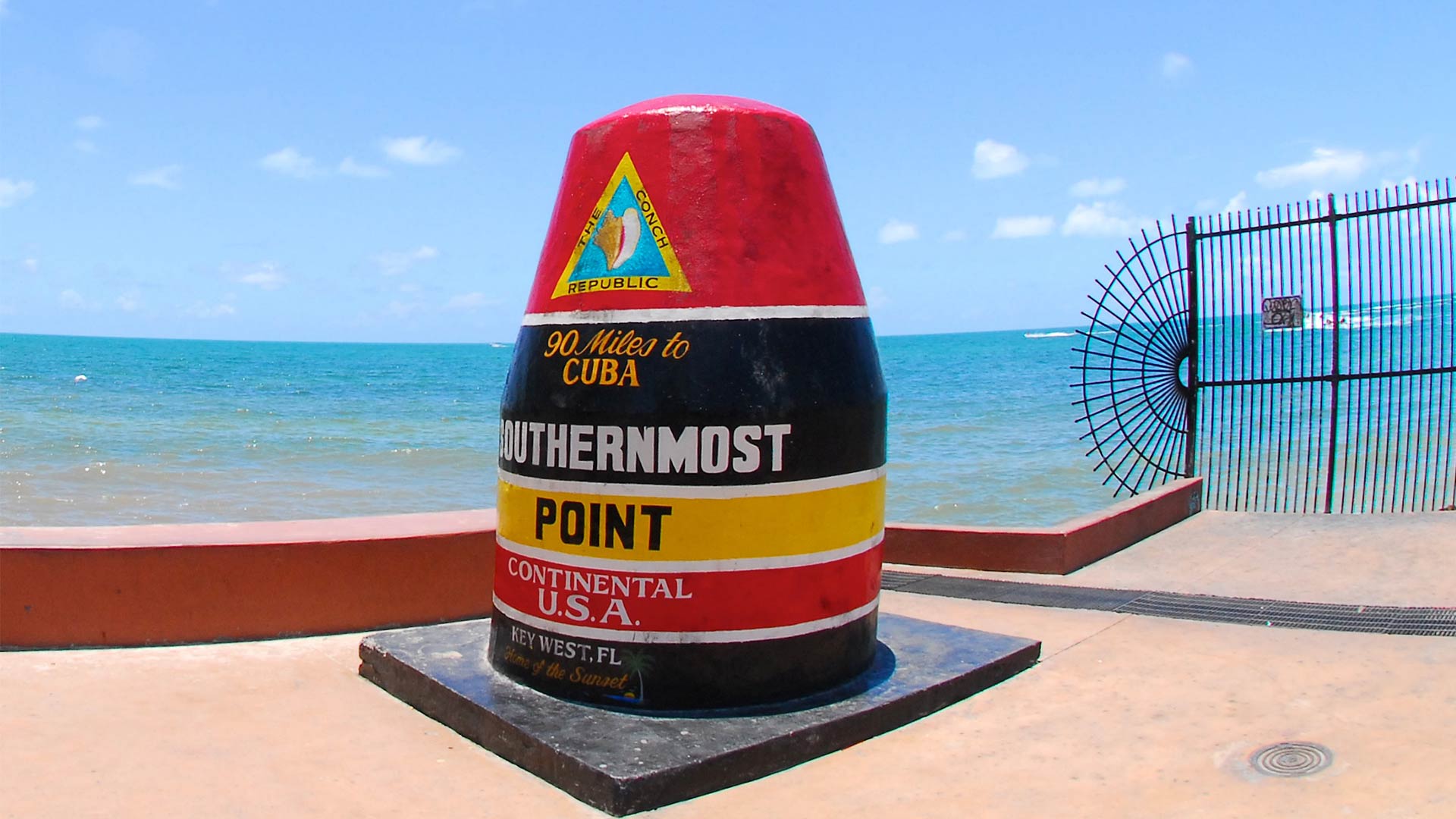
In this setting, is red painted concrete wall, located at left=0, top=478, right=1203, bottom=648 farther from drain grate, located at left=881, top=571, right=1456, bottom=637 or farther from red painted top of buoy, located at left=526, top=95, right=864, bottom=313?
drain grate, located at left=881, top=571, right=1456, bottom=637

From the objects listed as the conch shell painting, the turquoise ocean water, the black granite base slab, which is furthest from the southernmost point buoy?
the turquoise ocean water

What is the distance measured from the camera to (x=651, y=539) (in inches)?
168

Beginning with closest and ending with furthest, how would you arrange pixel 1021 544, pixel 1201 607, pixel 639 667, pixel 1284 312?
1. pixel 639 667
2. pixel 1201 607
3. pixel 1021 544
4. pixel 1284 312

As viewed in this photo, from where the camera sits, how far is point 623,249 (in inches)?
176

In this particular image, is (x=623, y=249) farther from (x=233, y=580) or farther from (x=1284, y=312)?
(x=1284, y=312)

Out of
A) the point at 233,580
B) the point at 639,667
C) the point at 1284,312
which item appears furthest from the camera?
the point at 1284,312

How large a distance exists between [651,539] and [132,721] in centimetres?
219

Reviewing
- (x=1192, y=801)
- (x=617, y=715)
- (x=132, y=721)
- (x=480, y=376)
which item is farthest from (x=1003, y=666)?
(x=480, y=376)

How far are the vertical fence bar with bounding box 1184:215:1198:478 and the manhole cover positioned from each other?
21.2ft

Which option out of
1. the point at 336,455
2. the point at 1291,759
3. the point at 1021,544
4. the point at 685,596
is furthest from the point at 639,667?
the point at 336,455

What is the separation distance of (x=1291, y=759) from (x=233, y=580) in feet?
15.4

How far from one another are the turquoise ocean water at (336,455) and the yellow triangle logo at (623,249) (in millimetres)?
8413

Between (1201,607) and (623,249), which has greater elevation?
(623,249)

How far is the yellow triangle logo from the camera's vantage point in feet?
14.4
